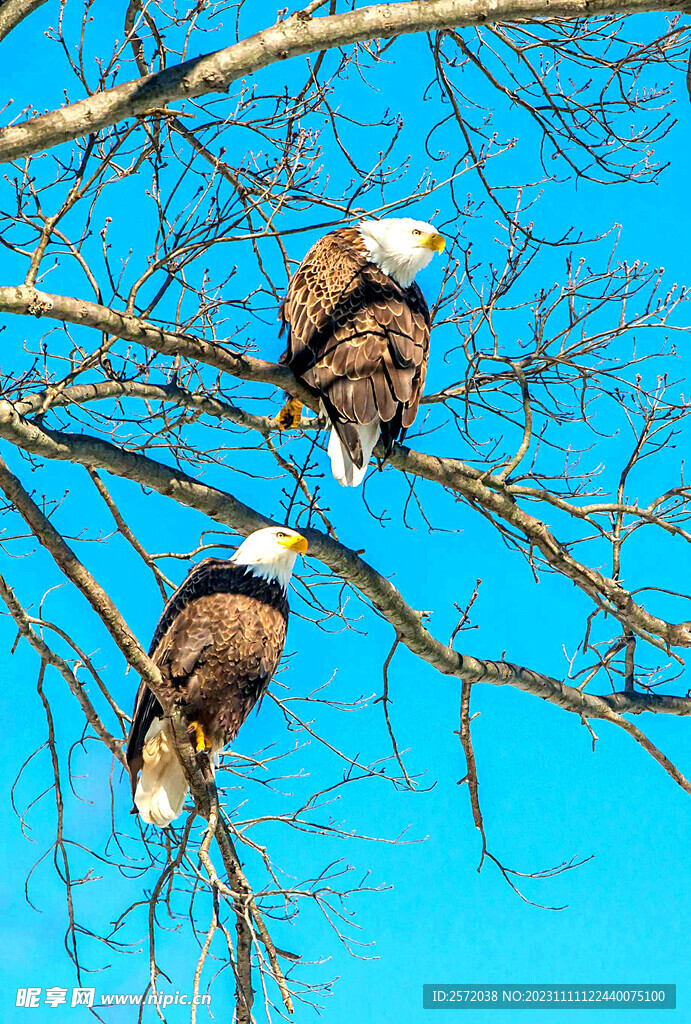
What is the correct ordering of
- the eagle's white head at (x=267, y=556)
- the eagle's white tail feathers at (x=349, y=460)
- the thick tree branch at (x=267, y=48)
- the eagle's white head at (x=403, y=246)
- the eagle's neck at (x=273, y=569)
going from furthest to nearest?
1. the eagle's white head at (x=403, y=246)
2. the eagle's neck at (x=273, y=569)
3. the eagle's white head at (x=267, y=556)
4. the eagle's white tail feathers at (x=349, y=460)
5. the thick tree branch at (x=267, y=48)

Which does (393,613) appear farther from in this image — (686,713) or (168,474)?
(686,713)

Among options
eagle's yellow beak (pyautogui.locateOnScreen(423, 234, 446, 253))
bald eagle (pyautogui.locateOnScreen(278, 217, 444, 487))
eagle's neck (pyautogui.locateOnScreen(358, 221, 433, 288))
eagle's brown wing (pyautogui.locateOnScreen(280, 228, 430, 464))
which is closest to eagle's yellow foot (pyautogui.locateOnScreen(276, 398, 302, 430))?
bald eagle (pyautogui.locateOnScreen(278, 217, 444, 487))

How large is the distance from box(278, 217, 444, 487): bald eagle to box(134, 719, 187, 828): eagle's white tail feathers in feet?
4.01

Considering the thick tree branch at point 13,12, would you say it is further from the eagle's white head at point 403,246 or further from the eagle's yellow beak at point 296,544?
the eagle's yellow beak at point 296,544

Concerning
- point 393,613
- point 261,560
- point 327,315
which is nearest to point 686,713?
point 393,613

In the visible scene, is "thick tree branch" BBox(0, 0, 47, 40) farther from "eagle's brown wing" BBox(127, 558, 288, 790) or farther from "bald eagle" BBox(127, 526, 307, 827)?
"eagle's brown wing" BBox(127, 558, 288, 790)

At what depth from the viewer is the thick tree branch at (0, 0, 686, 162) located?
2900 millimetres

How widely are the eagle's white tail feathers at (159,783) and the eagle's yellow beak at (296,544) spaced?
861 mm

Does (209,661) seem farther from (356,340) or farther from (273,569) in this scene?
(356,340)

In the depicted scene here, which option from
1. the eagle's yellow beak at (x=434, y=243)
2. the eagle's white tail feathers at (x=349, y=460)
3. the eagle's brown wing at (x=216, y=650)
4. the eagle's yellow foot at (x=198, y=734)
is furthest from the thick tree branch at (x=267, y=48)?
the eagle's yellow foot at (x=198, y=734)

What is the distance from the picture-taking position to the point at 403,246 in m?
4.19

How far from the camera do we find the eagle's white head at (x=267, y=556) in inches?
155

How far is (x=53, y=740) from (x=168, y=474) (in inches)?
47.0

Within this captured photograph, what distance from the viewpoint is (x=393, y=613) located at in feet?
13.4
